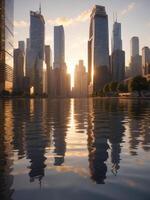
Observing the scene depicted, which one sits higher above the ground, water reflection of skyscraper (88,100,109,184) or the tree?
the tree

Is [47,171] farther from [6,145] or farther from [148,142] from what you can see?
[148,142]

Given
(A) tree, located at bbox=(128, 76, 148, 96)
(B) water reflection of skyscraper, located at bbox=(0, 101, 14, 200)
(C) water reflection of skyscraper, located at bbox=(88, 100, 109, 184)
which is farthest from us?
(A) tree, located at bbox=(128, 76, 148, 96)

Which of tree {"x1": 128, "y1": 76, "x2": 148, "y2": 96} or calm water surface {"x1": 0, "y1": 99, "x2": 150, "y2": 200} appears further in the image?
tree {"x1": 128, "y1": 76, "x2": 148, "y2": 96}

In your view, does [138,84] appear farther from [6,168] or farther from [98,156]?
[6,168]

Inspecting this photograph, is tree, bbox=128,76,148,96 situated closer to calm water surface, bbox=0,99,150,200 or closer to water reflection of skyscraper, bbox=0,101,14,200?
calm water surface, bbox=0,99,150,200

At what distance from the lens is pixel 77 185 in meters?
9.00

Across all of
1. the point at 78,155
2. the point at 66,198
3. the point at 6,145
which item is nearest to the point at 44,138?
the point at 6,145

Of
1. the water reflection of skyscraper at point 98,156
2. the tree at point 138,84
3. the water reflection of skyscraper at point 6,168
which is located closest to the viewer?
the water reflection of skyscraper at point 6,168

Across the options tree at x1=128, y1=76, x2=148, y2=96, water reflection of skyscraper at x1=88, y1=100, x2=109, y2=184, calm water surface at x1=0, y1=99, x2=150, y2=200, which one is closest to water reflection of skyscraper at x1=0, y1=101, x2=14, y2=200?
calm water surface at x1=0, y1=99, x2=150, y2=200

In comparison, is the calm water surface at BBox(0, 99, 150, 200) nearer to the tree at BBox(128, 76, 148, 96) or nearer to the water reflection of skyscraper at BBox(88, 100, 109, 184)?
the water reflection of skyscraper at BBox(88, 100, 109, 184)

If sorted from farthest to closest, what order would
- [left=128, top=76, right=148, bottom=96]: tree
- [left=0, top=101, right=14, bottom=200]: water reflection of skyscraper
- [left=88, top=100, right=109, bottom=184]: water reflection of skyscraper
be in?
[left=128, top=76, right=148, bottom=96]: tree, [left=88, top=100, right=109, bottom=184]: water reflection of skyscraper, [left=0, top=101, right=14, bottom=200]: water reflection of skyscraper

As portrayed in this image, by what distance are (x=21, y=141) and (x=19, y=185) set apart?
329 inches

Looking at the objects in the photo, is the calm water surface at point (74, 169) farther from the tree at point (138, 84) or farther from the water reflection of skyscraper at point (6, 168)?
the tree at point (138, 84)

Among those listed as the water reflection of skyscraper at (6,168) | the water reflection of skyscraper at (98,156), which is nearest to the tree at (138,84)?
the water reflection of skyscraper at (98,156)
